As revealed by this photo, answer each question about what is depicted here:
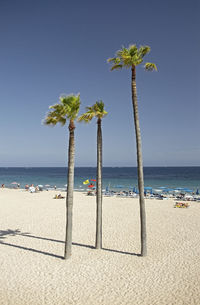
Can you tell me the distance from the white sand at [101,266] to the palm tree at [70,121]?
4.48 ft

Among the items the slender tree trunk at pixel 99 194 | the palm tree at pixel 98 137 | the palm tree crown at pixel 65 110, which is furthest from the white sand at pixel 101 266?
the palm tree crown at pixel 65 110

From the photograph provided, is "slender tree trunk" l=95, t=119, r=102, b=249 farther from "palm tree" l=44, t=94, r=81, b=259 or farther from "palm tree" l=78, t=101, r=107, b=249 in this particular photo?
"palm tree" l=44, t=94, r=81, b=259

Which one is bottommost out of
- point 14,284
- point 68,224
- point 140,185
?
point 14,284

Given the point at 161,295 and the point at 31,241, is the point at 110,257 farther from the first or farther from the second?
the point at 31,241

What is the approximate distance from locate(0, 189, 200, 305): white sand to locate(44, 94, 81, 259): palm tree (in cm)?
137

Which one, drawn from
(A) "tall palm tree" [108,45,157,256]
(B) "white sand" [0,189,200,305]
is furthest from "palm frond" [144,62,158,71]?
(B) "white sand" [0,189,200,305]

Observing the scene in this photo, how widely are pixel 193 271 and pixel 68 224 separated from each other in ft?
17.8

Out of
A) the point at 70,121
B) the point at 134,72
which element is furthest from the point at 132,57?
the point at 70,121

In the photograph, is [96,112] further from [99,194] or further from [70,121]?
[99,194]

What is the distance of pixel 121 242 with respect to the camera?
12312mm

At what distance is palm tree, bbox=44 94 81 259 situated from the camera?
9703 millimetres

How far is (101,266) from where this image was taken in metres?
9.27

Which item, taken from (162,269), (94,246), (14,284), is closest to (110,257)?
(94,246)

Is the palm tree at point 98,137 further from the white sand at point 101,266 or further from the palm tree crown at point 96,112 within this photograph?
the white sand at point 101,266
